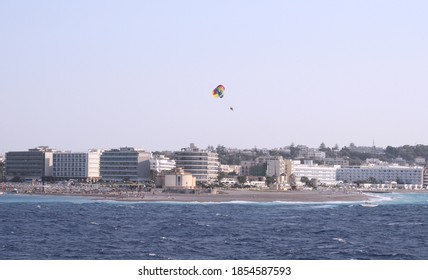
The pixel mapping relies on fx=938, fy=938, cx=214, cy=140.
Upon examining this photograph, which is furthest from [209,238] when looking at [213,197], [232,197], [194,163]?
[194,163]

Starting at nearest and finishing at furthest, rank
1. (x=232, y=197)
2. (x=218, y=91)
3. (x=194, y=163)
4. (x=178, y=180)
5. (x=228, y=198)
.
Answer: (x=218, y=91) → (x=228, y=198) → (x=232, y=197) → (x=178, y=180) → (x=194, y=163)

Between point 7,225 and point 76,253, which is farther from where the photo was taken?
point 7,225

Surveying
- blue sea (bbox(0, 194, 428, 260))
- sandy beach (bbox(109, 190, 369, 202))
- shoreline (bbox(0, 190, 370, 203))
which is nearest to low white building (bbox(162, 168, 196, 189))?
sandy beach (bbox(109, 190, 369, 202))

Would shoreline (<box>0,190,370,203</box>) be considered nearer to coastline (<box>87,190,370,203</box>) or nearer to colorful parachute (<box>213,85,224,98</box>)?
coastline (<box>87,190,370,203</box>)

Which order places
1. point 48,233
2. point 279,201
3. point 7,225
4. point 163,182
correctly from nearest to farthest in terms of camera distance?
point 48,233
point 7,225
point 279,201
point 163,182

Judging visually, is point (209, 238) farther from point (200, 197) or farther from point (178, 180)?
point (178, 180)

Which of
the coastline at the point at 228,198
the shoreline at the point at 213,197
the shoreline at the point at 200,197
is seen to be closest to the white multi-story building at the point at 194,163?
the shoreline at the point at 200,197

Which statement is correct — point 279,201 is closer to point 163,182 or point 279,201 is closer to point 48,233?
point 163,182
